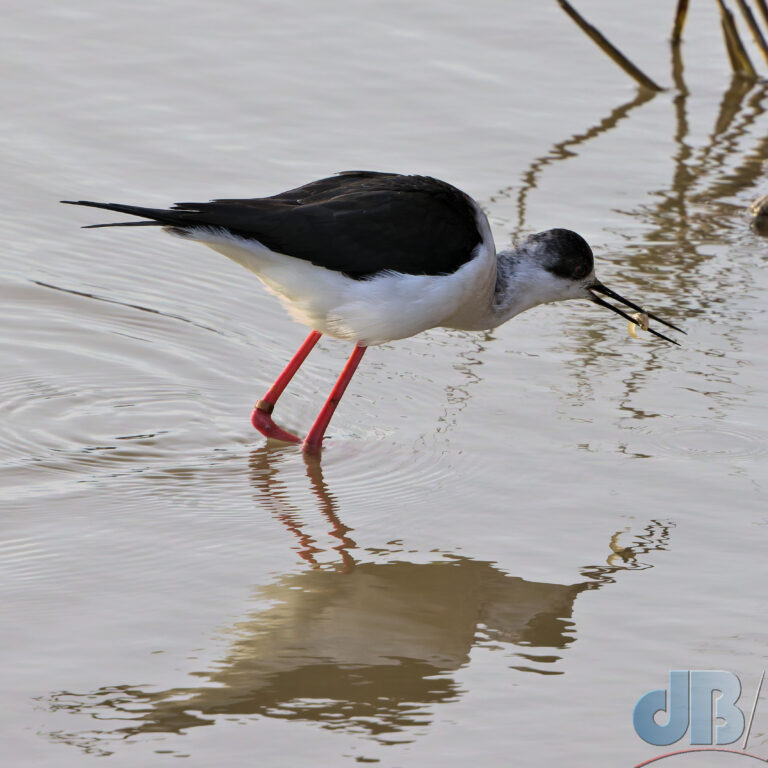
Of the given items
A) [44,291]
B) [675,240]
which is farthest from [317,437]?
[675,240]

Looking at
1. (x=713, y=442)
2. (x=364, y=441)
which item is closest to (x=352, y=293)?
(x=364, y=441)

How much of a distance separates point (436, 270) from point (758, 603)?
197cm

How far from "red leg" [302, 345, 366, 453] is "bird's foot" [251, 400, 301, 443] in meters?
0.09

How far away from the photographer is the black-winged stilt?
17.7ft

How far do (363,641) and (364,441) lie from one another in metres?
1.61

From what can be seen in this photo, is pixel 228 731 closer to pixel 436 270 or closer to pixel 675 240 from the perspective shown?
pixel 436 270

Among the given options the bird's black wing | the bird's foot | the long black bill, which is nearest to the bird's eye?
the long black bill

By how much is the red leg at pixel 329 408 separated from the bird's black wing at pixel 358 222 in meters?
0.45

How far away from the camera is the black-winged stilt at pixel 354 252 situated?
5.40 metres

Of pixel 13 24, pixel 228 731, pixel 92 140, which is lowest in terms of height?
pixel 228 731

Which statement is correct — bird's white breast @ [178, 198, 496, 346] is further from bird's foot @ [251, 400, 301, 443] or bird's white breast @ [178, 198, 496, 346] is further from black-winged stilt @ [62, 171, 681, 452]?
bird's foot @ [251, 400, 301, 443]

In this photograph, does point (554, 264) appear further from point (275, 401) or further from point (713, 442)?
point (275, 401)

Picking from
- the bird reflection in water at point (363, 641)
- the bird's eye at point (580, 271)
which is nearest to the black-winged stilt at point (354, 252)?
the bird's eye at point (580, 271)

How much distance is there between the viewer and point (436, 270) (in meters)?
5.66
